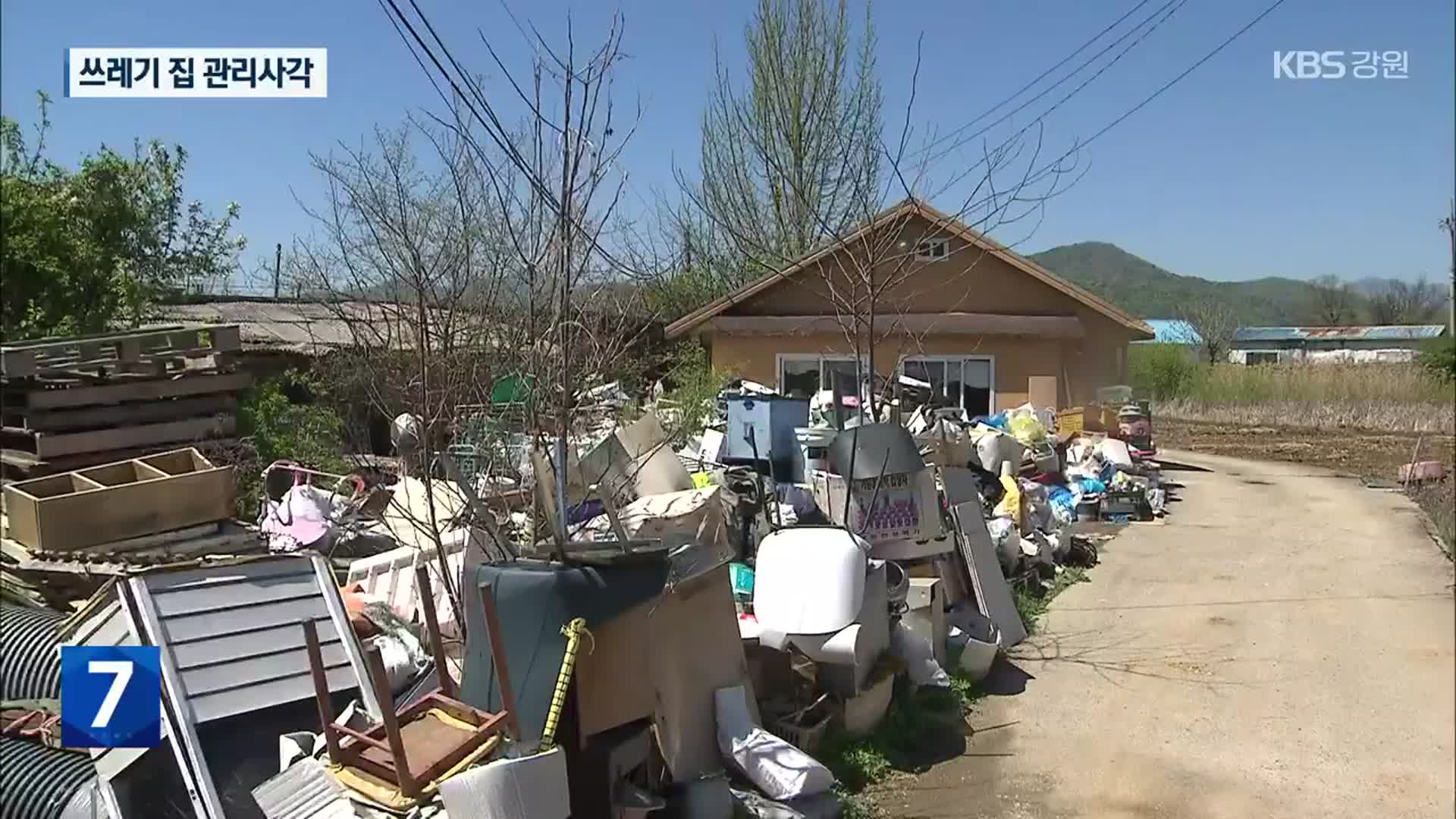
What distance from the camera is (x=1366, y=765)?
16.3 ft

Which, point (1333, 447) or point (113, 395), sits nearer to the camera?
point (113, 395)

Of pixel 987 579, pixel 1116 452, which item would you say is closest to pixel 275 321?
pixel 987 579

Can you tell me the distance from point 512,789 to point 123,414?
598 cm

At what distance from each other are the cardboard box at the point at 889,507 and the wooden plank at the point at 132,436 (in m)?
4.64

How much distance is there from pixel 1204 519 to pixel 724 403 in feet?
18.5

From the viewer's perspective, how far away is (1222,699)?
6.06 metres

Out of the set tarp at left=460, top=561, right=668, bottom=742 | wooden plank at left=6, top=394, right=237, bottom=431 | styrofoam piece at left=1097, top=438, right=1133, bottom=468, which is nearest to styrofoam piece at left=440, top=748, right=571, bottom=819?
tarp at left=460, top=561, right=668, bottom=742

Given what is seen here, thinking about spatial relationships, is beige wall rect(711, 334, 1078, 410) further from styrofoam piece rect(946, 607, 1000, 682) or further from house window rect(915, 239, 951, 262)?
styrofoam piece rect(946, 607, 1000, 682)

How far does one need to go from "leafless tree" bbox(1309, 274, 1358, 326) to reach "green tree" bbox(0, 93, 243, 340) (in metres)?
6.93

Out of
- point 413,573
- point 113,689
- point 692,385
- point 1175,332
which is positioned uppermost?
point 1175,332

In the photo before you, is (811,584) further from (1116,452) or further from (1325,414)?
(1325,414)

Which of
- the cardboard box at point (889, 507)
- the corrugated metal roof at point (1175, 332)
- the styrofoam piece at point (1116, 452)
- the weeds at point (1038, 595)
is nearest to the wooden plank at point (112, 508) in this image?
the cardboard box at point (889, 507)

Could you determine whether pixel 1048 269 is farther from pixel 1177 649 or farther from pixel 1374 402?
pixel 1177 649

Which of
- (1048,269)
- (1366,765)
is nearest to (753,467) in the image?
(1366,765)
